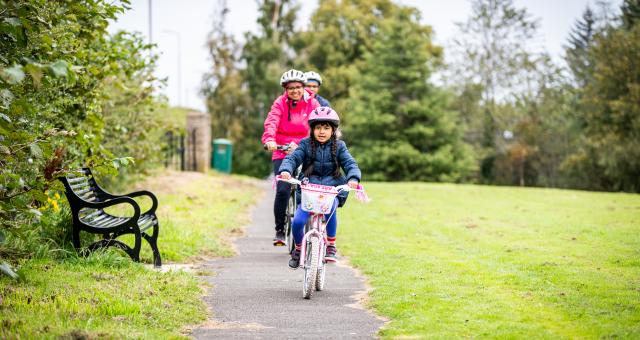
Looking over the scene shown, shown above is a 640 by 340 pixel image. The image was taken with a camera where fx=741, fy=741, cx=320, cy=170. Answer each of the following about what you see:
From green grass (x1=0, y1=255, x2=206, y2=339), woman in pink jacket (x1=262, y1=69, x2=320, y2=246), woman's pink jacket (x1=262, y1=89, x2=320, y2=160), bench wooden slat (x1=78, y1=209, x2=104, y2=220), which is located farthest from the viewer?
woman's pink jacket (x1=262, y1=89, x2=320, y2=160)

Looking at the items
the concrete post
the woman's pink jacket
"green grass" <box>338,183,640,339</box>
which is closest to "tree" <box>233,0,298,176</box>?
the concrete post

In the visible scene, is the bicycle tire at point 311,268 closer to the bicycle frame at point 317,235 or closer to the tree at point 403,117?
the bicycle frame at point 317,235

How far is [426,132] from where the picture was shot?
45.9m

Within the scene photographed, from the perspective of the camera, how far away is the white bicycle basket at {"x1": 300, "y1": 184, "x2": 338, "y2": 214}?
7367 mm

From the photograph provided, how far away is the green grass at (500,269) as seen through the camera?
6.17 meters

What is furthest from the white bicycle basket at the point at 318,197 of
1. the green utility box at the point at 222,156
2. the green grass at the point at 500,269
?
the green utility box at the point at 222,156

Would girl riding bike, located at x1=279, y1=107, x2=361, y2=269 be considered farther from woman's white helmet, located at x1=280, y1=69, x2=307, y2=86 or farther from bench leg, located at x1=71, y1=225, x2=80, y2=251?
bench leg, located at x1=71, y1=225, x2=80, y2=251

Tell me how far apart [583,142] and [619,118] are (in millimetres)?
4308

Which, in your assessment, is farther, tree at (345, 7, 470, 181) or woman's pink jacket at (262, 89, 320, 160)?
tree at (345, 7, 470, 181)

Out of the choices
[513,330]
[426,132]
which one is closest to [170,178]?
[513,330]

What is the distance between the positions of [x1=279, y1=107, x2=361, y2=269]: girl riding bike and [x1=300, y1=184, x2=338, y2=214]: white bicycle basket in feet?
1.57

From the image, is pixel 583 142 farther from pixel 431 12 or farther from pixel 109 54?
pixel 109 54

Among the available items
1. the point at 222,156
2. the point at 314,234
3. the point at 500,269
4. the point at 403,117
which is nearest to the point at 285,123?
the point at 314,234

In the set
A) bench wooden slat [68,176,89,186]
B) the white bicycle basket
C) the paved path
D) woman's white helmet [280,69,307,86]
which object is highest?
woman's white helmet [280,69,307,86]
